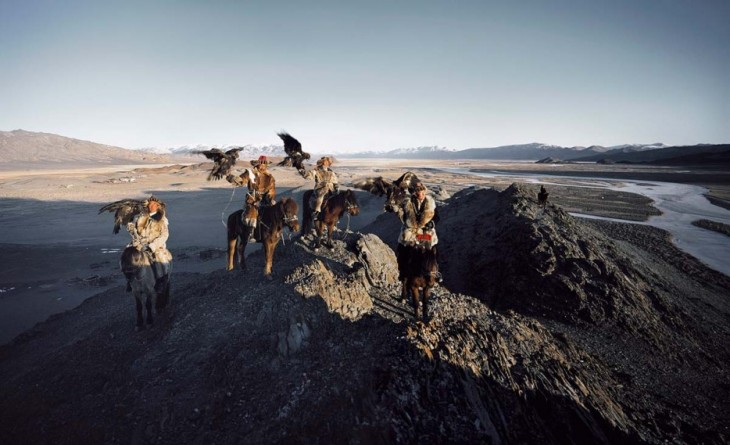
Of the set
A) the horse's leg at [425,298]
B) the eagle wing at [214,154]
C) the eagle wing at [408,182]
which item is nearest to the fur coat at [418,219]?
the eagle wing at [408,182]

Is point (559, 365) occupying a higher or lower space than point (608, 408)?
higher

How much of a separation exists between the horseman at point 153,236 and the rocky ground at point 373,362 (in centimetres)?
98

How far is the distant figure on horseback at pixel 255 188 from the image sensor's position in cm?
804

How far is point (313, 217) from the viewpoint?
9.41 m

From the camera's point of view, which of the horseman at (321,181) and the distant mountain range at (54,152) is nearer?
the horseman at (321,181)

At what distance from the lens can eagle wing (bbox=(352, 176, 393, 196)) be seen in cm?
710

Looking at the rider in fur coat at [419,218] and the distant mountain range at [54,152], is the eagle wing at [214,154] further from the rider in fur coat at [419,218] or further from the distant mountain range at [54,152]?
the distant mountain range at [54,152]

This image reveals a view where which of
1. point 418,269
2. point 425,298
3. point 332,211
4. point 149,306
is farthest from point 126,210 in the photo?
point 425,298

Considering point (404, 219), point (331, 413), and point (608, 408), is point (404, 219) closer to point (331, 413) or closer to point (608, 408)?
point (331, 413)

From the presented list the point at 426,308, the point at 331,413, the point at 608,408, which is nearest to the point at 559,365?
the point at 608,408

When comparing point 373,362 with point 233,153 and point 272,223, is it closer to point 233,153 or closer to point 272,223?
point 272,223

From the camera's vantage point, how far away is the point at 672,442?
520 cm

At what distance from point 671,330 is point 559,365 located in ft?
19.2

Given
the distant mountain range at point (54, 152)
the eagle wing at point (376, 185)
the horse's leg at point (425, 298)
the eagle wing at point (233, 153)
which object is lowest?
the horse's leg at point (425, 298)
